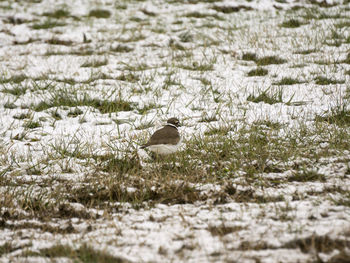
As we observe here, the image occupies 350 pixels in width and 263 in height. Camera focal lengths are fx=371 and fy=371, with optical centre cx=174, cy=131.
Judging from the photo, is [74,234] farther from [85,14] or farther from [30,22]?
[85,14]

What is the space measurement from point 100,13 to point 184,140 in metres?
8.77

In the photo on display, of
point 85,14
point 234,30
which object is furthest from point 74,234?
point 85,14

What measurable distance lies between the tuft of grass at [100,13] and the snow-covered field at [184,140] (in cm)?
149

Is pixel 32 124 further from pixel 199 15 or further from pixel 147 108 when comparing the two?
pixel 199 15

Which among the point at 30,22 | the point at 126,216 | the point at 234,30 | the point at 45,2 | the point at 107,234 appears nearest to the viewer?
the point at 107,234

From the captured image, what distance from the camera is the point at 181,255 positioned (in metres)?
2.87

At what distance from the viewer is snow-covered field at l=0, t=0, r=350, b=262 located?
10.1 feet

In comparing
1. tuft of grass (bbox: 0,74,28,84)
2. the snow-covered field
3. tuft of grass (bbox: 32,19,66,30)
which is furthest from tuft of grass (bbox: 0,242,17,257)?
tuft of grass (bbox: 32,19,66,30)

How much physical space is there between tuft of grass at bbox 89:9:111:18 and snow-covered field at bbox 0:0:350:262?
4.88 ft

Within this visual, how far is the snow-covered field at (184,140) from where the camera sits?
308 cm

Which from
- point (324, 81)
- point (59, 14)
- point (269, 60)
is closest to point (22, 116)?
point (269, 60)

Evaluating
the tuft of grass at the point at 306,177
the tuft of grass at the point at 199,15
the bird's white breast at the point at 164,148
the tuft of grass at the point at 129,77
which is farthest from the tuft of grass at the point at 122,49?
the tuft of grass at the point at 306,177

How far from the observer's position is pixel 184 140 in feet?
17.1

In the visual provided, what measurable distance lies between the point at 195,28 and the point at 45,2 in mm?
6292
